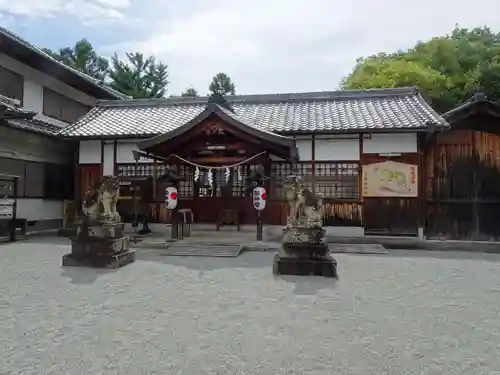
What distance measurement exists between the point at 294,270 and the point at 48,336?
4.56 m

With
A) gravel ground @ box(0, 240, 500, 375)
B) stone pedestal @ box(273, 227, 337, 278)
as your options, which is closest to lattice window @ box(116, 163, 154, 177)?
gravel ground @ box(0, 240, 500, 375)

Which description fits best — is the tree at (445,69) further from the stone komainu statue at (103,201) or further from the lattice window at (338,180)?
the stone komainu statue at (103,201)

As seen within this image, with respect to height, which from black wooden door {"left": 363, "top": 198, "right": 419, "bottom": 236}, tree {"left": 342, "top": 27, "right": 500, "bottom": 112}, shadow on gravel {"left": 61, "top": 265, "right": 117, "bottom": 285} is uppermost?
tree {"left": 342, "top": 27, "right": 500, "bottom": 112}

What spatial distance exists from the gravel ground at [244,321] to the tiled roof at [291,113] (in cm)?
634

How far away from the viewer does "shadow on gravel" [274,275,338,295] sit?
645cm

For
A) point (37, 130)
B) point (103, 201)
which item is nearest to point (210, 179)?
point (103, 201)

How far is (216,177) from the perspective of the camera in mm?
14609

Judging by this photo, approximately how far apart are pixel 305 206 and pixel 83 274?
4.44 metres

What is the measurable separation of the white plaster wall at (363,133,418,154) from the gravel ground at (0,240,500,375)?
5639 mm

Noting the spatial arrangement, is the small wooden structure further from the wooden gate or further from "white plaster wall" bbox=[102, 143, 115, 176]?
the wooden gate

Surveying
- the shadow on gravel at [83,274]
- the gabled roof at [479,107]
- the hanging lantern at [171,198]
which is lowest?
the shadow on gravel at [83,274]

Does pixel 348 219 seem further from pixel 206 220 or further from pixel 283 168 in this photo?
pixel 206 220

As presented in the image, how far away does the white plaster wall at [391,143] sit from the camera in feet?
42.5

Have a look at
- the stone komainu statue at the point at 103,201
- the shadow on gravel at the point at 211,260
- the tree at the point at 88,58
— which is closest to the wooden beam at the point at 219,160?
the shadow on gravel at the point at 211,260
